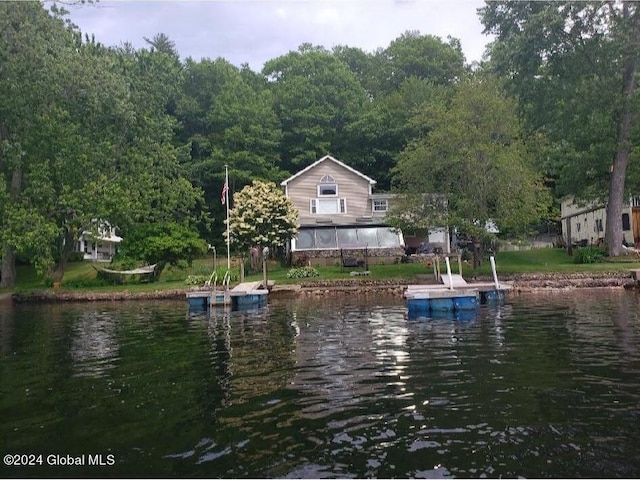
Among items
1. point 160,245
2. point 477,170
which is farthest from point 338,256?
point 160,245

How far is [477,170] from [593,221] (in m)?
21.5

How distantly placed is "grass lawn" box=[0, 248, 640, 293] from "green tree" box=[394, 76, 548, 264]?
3082 millimetres

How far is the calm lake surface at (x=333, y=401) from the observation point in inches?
255

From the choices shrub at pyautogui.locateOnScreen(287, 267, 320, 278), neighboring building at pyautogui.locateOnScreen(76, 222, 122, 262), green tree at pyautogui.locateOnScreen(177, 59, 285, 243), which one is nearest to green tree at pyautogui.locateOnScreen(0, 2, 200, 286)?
neighboring building at pyautogui.locateOnScreen(76, 222, 122, 262)

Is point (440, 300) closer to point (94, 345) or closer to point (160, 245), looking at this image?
point (94, 345)

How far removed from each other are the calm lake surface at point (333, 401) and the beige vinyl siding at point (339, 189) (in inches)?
1198

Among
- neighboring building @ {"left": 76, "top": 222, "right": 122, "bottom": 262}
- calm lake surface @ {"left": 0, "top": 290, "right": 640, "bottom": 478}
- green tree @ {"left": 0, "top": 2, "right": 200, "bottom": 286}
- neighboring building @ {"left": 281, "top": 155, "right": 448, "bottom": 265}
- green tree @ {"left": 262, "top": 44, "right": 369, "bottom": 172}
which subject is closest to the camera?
calm lake surface @ {"left": 0, "top": 290, "right": 640, "bottom": 478}

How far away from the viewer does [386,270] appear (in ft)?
121

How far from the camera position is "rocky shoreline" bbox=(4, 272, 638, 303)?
30938 mm

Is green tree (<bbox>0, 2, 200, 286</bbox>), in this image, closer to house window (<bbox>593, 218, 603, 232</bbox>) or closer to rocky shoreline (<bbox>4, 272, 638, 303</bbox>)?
rocky shoreline (<bbox>4, 272, 638, 303</bbox>)

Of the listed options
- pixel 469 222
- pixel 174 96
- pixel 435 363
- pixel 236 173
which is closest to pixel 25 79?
pixel 236 173

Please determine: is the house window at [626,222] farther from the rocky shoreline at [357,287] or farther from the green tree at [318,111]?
the green tree at [318,111]

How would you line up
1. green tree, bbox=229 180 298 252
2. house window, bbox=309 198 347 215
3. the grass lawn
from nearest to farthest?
1. the grass lawn
2. green tree, bbox=229 180 298 252
3. house window, bbox=309 198 347 215

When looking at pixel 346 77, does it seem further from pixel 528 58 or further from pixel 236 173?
pixel 528 58
